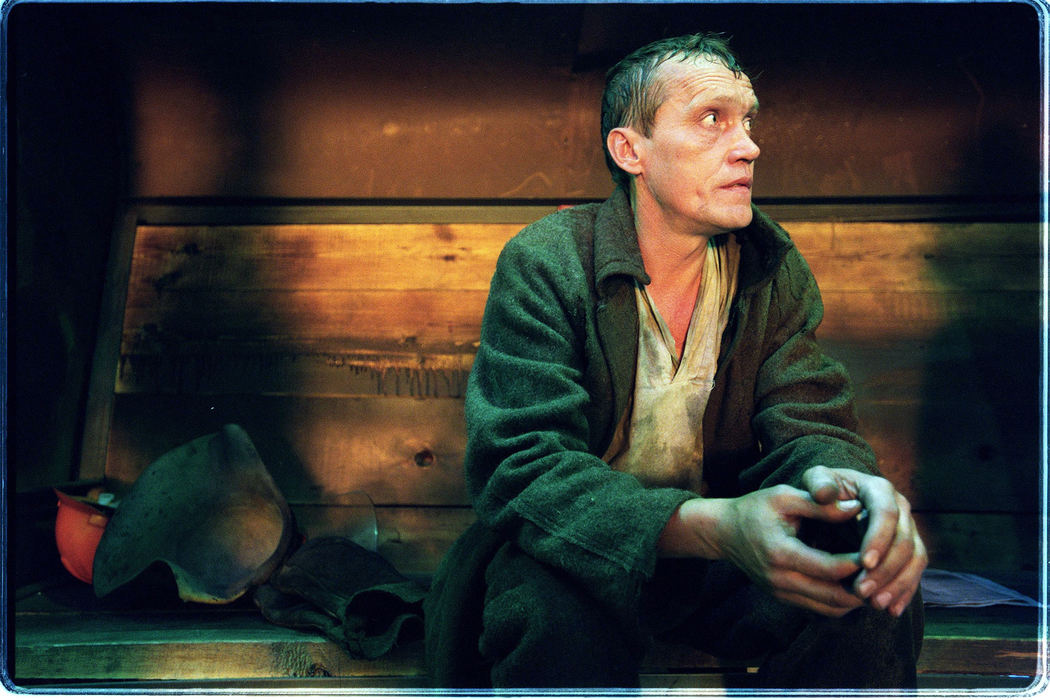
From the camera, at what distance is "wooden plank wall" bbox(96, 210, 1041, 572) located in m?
2.28

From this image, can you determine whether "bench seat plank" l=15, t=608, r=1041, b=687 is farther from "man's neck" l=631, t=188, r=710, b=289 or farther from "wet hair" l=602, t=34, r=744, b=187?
"wet hair" l=602, t=34, r=744, b=187

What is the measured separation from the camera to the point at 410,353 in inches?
93.0

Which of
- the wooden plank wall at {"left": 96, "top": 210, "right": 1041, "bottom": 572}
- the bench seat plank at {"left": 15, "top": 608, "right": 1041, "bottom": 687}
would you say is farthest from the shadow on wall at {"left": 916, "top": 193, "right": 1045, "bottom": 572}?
the bench seat plank at {"left": 15, "top": 608, "right": 1041, "bottom": 687}

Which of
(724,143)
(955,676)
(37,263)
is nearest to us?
(724,143)

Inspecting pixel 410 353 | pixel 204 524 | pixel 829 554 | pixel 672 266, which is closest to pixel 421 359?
pixel 410 353

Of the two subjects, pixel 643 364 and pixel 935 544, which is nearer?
pixel 643 364

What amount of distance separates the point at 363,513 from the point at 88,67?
4.73ft

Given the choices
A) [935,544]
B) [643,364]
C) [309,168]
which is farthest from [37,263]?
[935,544]

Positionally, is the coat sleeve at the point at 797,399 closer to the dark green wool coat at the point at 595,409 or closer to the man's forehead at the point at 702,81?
the dark green wool coat at the point at 595,409

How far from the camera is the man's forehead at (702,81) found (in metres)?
1.39

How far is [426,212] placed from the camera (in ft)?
7.94

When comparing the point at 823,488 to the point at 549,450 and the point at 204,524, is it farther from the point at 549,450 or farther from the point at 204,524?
the point at 204,524

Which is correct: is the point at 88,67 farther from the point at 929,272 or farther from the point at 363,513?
the point at 929,272

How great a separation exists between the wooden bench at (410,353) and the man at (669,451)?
901mm
